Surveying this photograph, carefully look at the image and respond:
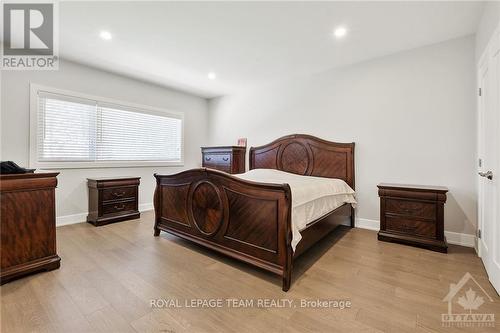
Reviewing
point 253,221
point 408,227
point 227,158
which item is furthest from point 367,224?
point 227,158

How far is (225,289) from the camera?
186 cm

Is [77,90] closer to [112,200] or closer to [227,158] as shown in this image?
[112,200]

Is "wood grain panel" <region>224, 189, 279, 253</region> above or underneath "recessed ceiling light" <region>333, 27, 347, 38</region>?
underneath

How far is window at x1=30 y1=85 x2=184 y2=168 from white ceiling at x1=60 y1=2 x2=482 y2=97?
0.71 metres

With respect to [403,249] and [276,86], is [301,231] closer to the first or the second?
[403,249]

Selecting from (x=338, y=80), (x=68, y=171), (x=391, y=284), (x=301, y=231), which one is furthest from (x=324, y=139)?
(x=68, y=171)

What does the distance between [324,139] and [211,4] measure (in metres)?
2.60

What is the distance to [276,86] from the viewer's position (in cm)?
454

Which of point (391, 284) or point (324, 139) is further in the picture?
point (324, 139)

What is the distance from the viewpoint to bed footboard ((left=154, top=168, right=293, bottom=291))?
1.89 m

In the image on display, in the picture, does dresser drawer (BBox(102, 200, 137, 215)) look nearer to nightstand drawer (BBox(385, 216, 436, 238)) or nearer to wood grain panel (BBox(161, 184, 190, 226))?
wood grain panel (BBox(161, 184, 190, 226))

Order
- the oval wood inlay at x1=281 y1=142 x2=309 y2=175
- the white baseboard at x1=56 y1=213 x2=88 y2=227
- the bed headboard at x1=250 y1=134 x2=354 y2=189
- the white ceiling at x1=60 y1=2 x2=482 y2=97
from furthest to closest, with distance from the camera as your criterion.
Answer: the oval wood inlay at x1=281 y1=142 x2=309 y2=175, the bed headboard at x1=250 y1=134 x2=354 y2=189, the white baseboard at x1=56 y1=213 x2=88 y2=227, the white ceiling at x1=60 y1=2 x2=482 y2=97
